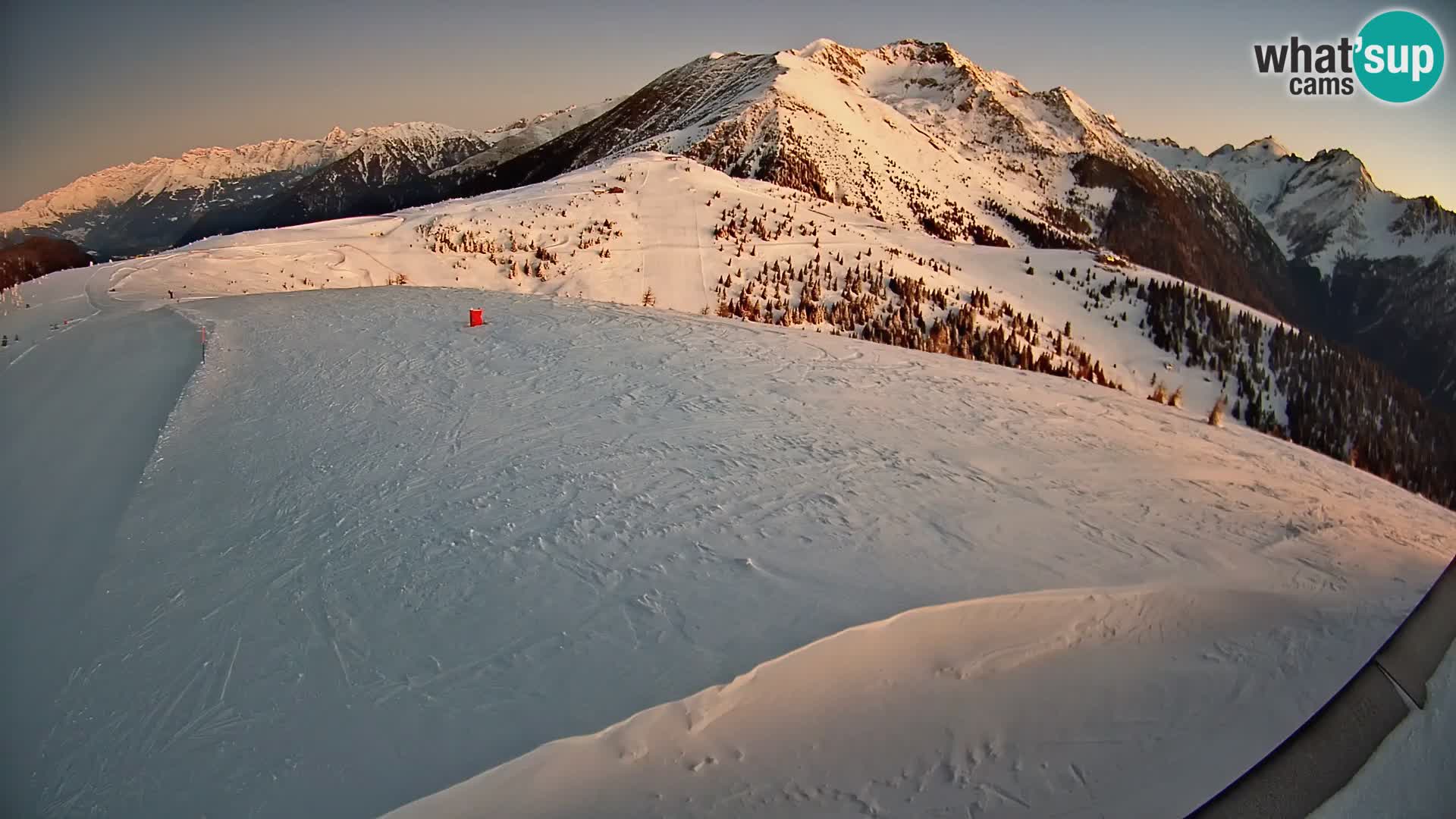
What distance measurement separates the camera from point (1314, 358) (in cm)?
1478

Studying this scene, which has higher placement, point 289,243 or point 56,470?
point 289,243

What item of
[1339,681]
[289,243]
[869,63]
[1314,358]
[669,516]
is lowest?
[1314,358]

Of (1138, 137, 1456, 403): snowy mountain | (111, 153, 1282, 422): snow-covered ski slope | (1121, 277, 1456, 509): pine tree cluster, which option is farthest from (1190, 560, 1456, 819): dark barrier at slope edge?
(1138, 137, 1456, 403): snowy mountain

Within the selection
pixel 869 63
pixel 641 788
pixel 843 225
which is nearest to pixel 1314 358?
pixel 843 225

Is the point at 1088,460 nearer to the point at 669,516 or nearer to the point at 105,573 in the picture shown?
the point at 669,516

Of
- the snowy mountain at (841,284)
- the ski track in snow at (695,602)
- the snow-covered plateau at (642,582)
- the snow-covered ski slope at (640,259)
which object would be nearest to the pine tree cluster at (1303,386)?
the snowy mountain at (841,284)

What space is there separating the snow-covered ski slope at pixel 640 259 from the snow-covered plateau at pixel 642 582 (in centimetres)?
465

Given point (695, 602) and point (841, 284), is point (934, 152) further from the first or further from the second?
point (695, 602)

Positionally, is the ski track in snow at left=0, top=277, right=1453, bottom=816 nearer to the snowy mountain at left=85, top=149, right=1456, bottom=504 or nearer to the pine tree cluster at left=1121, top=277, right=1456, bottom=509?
the pine tree cluster at left=1121, top=277, right=1456, bottom=509

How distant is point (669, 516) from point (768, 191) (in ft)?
66.6

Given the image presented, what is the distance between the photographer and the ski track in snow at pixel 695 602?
2.28m

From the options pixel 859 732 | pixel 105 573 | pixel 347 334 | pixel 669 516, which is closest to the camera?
pixel 859 732

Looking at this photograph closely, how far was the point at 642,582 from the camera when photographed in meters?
3.45

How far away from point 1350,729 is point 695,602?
2.35 meters
